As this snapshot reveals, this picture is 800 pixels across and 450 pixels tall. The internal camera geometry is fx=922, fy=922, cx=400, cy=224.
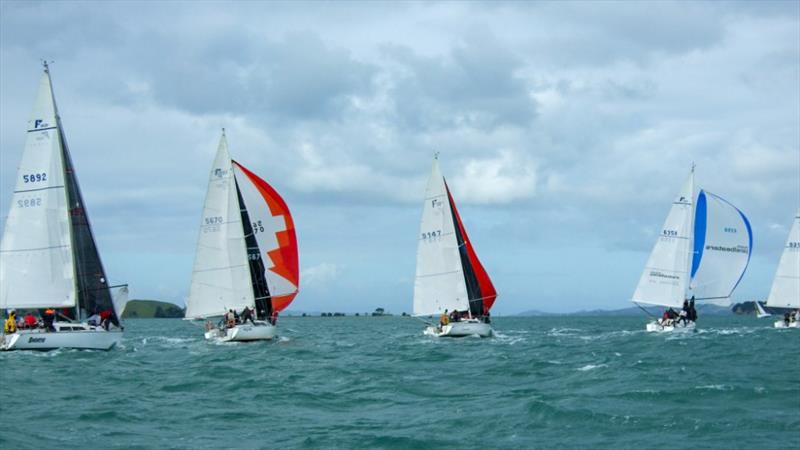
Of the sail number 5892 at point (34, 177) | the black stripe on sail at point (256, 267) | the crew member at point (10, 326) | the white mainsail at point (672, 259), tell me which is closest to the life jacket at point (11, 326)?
the crew member at point (10, 326)

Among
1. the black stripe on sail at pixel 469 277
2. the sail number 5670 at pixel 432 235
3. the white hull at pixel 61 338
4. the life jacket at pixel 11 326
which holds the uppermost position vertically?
the sail number 5670 at pixel 432 235

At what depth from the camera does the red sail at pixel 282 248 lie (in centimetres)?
4872

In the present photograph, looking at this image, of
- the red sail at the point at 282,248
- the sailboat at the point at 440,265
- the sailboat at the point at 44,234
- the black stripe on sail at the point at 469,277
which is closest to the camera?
the sailboat at the point at 44,234

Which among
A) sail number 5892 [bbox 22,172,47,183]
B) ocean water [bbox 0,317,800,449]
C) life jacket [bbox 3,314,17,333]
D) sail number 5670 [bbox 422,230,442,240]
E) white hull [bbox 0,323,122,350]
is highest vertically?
sail number 5892 [bbox 22,172,47,183]

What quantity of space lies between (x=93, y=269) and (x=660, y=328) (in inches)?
1319

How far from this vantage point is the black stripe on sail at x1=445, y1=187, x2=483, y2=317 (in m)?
51.2

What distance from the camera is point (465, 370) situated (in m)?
31.7

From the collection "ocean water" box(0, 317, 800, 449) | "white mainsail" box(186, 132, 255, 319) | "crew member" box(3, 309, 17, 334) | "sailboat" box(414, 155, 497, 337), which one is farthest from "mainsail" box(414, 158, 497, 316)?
"crew member" box(3, 309, 17, 334)

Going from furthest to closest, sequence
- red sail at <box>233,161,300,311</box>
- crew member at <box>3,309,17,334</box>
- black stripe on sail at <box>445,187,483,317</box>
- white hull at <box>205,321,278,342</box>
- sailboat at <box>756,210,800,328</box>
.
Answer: sailboat at <box>756,210,800,328</box> → black stripe on sail at <box>445,187,483,317</box> → red sail at <box>233,161,300,311</box> → white hull at <box>205,321,278,342</box> → crew member at <box>3,309,17,334</box>

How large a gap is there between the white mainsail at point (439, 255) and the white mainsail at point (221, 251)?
971cm

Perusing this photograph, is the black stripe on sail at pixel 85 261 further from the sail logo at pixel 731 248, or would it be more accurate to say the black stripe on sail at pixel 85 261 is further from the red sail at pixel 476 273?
the sail logo at pixel 731 248

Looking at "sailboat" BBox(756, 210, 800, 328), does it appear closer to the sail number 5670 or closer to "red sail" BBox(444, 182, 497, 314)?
"red sail" BBox(444, 182, 497, 314)

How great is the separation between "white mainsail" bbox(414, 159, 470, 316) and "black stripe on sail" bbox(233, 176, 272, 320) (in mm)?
8479

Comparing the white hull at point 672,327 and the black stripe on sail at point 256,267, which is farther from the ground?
the black stripe on sail at point 256,267
